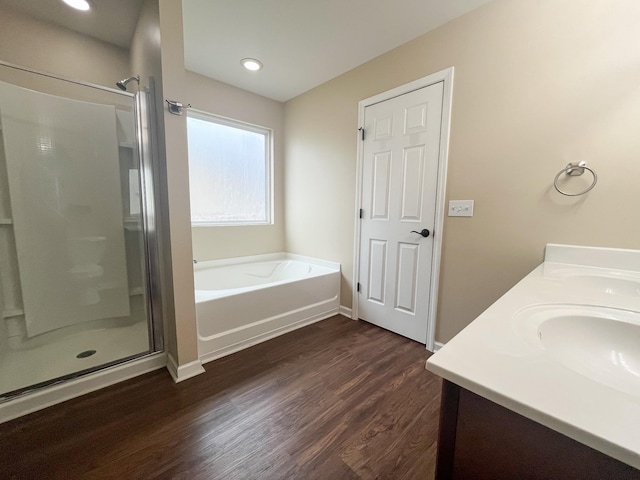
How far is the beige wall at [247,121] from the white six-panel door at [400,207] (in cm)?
127

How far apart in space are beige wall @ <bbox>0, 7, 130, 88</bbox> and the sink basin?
3.29 metres

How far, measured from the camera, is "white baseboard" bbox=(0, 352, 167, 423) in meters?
1.31

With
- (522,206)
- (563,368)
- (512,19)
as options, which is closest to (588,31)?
(512,19)

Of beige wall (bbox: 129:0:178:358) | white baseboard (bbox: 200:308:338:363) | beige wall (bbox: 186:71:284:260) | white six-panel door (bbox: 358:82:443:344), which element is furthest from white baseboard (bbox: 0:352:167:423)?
white six-panel door (bbox: 358:82:443:344)

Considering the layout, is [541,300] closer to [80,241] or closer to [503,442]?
[503,442]

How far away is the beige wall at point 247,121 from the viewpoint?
100 inches

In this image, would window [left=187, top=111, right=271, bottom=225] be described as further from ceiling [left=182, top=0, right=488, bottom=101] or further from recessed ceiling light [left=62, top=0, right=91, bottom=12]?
recessed ceiling light [left=62, top=0, right=91, bottom=12]

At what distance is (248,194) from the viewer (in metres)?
3.04

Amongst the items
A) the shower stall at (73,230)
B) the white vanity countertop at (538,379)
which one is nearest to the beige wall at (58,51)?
the shower stall at (73,230)

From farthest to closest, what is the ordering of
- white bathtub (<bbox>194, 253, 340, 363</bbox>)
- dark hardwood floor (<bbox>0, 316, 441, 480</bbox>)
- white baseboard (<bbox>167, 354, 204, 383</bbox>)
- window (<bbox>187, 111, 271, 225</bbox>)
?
window (<bbox>187, 111, 271, 225</bbox>), white bathtub (<bbox>194, 253, 340, 363</bbox>), white baseboard (<bbox>167, 354, 204, 383</bbox>), dark hardwood floor (<bbox>0, 316, 441, 480</bbox>)

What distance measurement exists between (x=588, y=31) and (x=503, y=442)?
6.32 ft

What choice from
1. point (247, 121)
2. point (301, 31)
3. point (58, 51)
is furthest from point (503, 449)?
point (58, 51)

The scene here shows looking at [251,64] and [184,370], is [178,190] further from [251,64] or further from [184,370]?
[251,64]

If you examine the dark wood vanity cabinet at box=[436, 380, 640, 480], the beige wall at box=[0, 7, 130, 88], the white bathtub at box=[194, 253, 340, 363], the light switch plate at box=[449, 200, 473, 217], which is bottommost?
the white bathtub at box=[194, 253, 340, 363]
